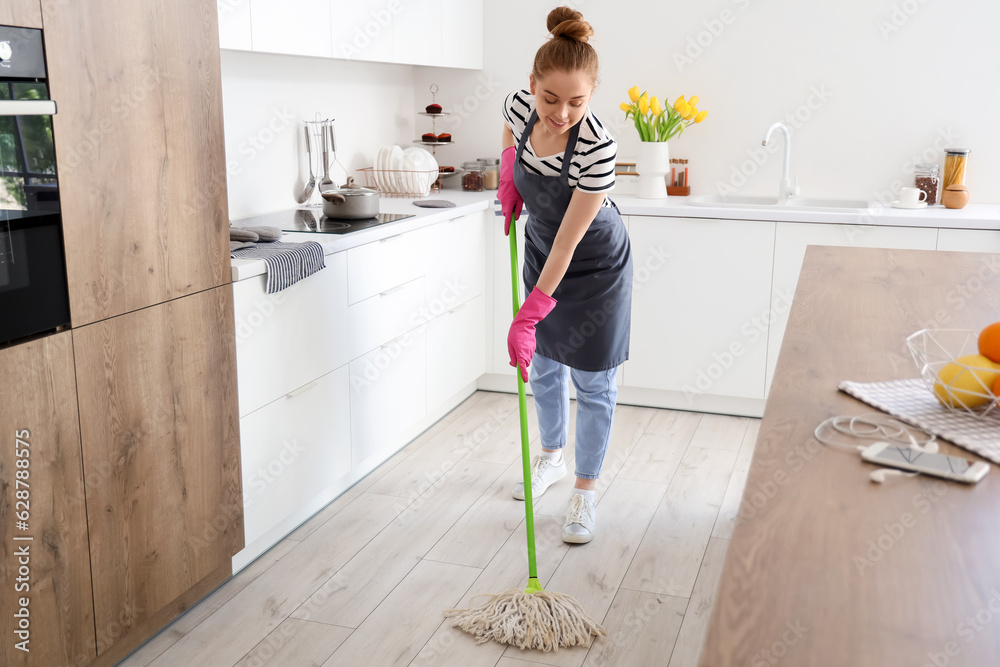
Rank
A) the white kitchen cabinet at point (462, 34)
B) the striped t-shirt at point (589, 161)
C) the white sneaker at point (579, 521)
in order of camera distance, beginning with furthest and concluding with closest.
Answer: the white kitchen cabinet at point (462, 34) → the white sneaker at point (579, 521) → the striped t-shirt at point (589, 161)

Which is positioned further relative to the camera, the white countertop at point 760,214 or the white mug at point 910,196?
the white mug at point 910,196

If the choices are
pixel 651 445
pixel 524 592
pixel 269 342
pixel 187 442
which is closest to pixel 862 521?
pixel 524 592

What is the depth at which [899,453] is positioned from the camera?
92 cm

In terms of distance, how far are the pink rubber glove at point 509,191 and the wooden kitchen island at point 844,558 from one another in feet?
4.08

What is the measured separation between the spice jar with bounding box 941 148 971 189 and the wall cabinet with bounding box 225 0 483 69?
190 cm

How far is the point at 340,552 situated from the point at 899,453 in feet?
5.62

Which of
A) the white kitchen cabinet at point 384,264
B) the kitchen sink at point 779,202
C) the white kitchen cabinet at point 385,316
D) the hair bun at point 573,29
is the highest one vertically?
the hair bun at point 573,29

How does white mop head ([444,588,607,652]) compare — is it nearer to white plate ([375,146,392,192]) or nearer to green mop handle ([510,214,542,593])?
green mop handle ([510,214,542,593])

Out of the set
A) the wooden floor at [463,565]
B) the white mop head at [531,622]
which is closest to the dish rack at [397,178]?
the wooden floor at [463,565]

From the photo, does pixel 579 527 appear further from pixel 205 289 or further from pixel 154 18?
pixel 154 18

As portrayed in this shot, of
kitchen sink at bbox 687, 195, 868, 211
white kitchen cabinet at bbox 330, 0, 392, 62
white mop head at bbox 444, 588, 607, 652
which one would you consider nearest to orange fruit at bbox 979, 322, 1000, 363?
white mop head at bbox 444, 588, 607, 652

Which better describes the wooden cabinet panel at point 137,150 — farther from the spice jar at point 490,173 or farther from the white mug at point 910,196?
the white mug at point 910,196

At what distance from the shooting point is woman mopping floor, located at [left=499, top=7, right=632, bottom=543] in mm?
1913

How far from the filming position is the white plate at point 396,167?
135 inches
